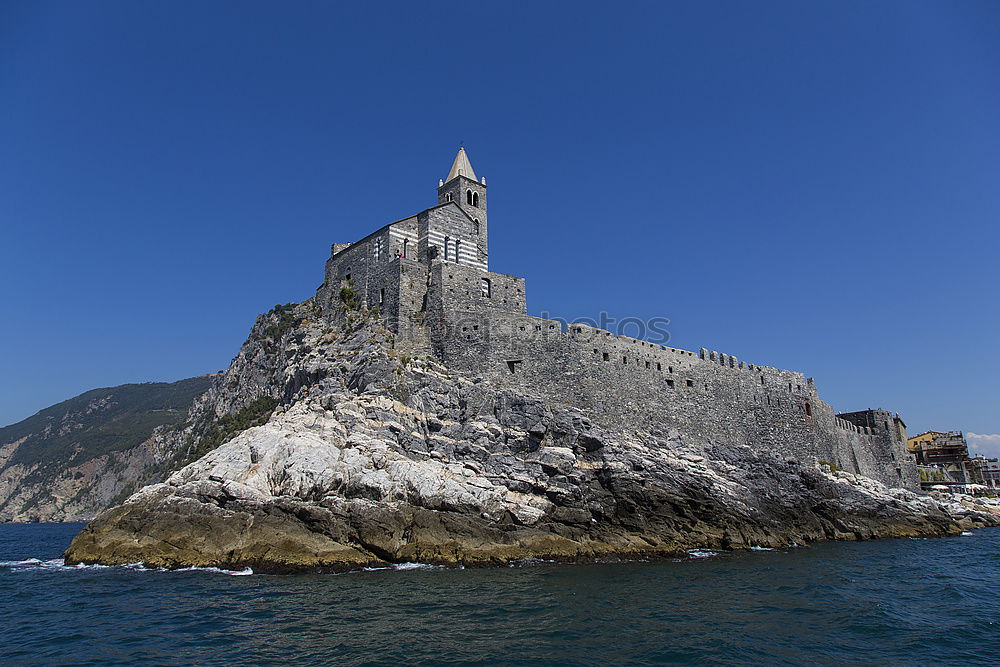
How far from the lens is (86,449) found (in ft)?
333

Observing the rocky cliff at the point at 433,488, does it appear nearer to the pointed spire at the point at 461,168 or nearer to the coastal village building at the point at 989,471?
the pointed spire at the point at 461,168

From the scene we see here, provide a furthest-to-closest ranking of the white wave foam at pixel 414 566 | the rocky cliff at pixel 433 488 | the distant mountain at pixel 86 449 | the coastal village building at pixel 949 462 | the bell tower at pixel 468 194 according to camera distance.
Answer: the distant mountain at pixel 86 449 → the coastal village building at pixel 949 462 → the bell tower at pixel 468 194 → the rocky cliff at pixel 433 488 → the white wave foam at pixel 414 566

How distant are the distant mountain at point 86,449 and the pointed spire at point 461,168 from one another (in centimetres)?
3645

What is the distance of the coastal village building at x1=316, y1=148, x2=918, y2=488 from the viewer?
34750mm

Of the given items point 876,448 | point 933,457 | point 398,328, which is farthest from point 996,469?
point 398,328

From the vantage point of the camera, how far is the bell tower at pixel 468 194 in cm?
3969

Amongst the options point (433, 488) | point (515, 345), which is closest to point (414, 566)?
point (433, 488)

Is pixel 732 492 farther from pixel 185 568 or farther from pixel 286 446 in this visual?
pixel 185 568

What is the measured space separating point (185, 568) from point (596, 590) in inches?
596

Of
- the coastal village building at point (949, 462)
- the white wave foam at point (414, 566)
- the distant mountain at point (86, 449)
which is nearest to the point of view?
the white wave foam at point (414, 566)

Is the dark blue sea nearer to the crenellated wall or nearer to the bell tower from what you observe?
the crenellated wall

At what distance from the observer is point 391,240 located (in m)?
36.8

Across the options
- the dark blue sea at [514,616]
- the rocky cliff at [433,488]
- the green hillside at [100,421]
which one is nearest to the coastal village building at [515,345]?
the rocky cliff at [433,488]

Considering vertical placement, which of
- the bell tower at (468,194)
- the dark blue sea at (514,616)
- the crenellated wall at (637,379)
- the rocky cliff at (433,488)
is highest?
the bell tower at (468,194)
